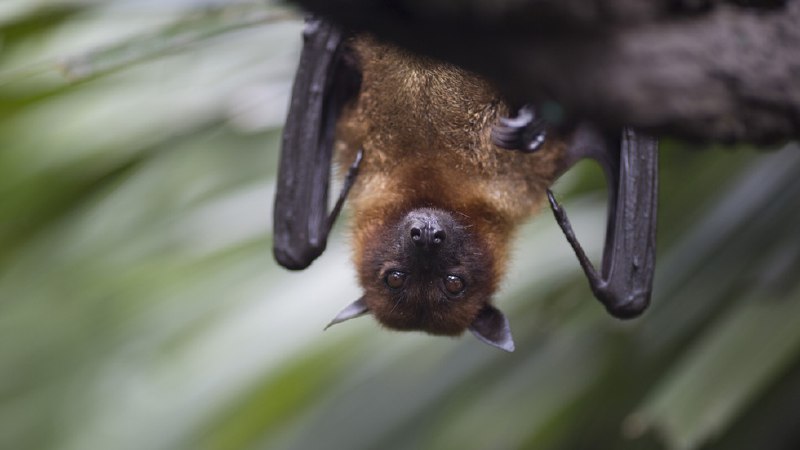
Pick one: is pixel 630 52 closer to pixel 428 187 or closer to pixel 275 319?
pixel 428 187

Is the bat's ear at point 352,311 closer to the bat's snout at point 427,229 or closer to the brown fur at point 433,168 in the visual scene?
the brown fur at point 433,168

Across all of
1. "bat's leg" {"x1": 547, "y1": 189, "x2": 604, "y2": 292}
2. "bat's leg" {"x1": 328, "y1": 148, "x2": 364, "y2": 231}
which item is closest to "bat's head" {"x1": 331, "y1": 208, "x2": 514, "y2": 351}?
"bat's leg" {"x1": 328, "y1": 148, "x2": 364, "y2": 231}

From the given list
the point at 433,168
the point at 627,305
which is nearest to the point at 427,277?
the point at 433,168

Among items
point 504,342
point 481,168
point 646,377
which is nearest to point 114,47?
point 481,168

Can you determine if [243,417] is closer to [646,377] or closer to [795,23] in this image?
[646,377]

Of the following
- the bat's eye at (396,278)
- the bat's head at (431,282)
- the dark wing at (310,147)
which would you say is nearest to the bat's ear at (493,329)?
the bat's head at (431,282)
